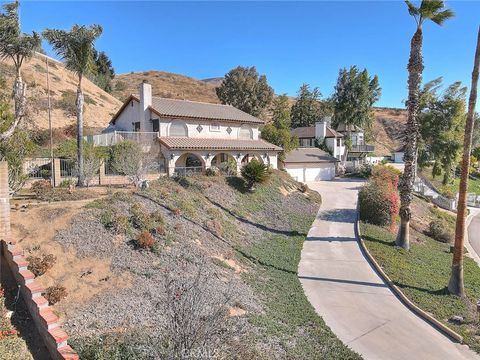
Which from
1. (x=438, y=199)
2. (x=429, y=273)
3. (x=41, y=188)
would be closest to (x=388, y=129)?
(x=438, y=199)

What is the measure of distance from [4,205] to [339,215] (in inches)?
889

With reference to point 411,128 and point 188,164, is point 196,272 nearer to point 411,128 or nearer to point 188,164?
point 411,128

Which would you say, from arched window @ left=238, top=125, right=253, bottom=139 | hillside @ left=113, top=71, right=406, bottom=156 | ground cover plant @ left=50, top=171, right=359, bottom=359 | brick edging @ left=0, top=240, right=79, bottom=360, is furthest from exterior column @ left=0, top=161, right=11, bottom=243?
hillside @ left=113, top=71, right=406, bottom=156

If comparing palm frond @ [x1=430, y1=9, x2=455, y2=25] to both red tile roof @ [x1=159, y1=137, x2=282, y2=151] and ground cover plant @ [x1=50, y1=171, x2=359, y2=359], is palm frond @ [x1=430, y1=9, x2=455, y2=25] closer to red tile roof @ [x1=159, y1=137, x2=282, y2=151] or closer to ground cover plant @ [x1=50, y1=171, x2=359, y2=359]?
ground cover plant @ [x1=50, y1=171, x2=359, y2=359]

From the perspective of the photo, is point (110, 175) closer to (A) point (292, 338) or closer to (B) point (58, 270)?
Result: (B) point (58, 270)

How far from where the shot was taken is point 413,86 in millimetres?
19359

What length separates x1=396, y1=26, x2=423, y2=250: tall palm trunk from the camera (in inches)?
755

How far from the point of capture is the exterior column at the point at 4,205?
10.8 m

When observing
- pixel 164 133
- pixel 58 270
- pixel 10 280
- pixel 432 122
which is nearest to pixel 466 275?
pixel 58 270

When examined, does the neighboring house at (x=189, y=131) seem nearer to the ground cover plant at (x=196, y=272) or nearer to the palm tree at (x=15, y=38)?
the ground cover plant at (x=196, y=272)

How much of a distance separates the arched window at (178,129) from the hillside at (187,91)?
50.1m

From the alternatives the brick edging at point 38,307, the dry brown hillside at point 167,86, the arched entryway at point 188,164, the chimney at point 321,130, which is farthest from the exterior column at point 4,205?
the dry brown hillside at point 167,86

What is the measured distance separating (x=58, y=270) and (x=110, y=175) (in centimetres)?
1234

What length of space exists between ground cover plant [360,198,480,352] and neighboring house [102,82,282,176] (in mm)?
13517
